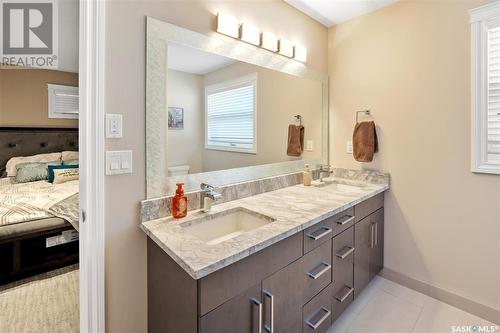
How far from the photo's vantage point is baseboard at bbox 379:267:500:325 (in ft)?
5.58

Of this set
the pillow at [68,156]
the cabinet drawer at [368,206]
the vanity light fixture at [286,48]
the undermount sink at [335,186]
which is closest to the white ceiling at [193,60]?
the vanity light fixture at [286,48]

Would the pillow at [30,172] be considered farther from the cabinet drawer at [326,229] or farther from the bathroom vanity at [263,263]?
the cabinet drawer at [326,229]

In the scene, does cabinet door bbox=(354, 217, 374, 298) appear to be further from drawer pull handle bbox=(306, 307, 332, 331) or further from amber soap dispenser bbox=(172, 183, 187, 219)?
amber soap dispenser bbox=(172, 183, 187, 219)

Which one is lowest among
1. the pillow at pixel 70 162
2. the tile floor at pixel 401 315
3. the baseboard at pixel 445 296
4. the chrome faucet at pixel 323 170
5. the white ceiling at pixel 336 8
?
the tile floor at pixel 401 315

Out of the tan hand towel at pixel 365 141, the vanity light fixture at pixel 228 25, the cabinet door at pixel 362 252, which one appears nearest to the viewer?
the vanity light fixture at pixel 228 25

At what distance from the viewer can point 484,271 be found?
172cm

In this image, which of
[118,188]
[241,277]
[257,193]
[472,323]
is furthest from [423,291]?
[118,188]

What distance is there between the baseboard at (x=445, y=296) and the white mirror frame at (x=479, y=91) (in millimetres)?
938

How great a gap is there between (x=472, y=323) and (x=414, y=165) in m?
1.12

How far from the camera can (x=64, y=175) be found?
3.41m

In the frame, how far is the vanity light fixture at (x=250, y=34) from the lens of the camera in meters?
1.67

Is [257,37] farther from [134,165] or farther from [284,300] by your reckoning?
[284,300]

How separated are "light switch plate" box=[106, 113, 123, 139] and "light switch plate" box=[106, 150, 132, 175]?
80 mm

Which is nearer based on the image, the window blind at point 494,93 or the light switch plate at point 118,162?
the light switch plate at point 118,162
